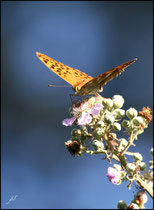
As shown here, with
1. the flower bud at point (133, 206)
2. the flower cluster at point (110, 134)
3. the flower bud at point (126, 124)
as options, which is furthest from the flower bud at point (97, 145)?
the flower bud at point (133, 206)

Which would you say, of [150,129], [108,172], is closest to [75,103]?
[108,172]

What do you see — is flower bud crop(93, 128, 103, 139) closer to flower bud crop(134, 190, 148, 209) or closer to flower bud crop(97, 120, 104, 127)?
flower bud crop(97, 120, 104, 127)

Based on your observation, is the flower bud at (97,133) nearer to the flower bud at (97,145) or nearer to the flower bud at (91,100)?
the flower bud at (97,145)

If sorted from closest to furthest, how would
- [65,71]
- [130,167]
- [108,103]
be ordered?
[130,167]
[108,103]
[65,71]

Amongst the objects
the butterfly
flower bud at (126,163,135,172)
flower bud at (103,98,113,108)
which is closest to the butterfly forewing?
the butterfly

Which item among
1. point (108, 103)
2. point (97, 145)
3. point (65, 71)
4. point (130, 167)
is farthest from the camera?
point (65, 71)

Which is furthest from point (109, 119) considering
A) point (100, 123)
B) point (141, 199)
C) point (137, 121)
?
point (141, 199)

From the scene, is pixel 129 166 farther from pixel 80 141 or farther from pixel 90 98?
pixel 90 98

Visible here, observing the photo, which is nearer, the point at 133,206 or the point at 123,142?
the point at 133,206

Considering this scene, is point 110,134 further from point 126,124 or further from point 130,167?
point 130,167
